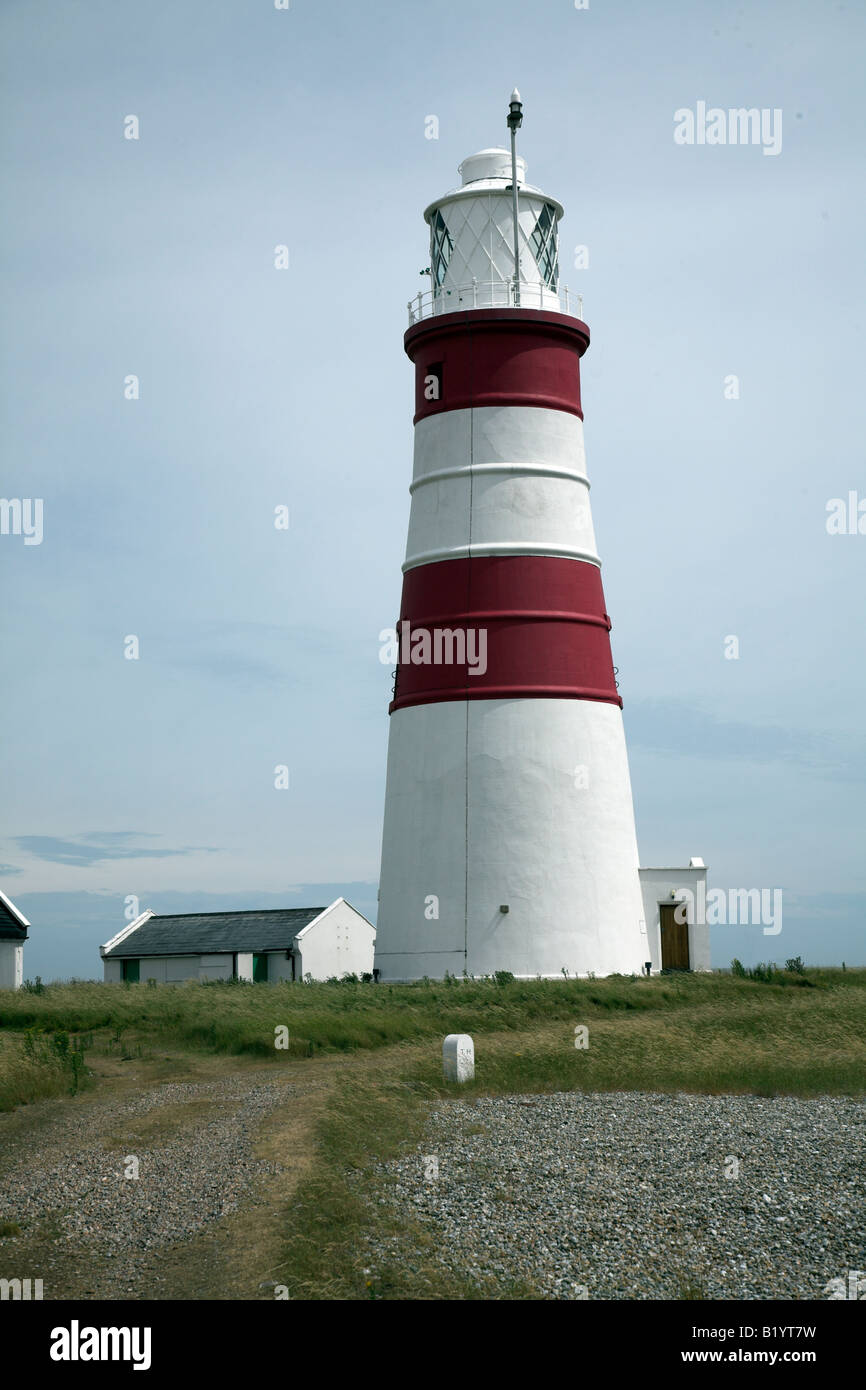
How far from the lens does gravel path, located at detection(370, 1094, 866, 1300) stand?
10.9 m

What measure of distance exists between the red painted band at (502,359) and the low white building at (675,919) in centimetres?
1059

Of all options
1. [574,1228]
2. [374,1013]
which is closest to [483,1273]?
[574,1228]

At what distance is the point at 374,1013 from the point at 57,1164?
10.3 metres

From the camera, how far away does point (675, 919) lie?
31203 mm

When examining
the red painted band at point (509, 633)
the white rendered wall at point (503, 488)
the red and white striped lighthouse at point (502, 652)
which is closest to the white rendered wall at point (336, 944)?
the red and white striped lighthouse at point (502, 652)

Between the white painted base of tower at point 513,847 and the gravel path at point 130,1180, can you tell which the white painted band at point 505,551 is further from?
the gravel path at point 130,1180

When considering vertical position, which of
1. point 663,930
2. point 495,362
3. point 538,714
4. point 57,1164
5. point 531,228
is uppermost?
point 531,228

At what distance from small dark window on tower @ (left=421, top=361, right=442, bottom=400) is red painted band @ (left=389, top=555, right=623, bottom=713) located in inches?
150

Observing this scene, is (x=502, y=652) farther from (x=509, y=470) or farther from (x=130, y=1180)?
(x=130, y=1180)
